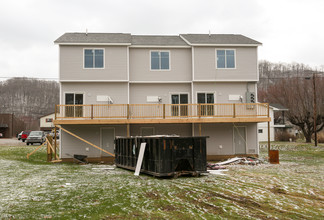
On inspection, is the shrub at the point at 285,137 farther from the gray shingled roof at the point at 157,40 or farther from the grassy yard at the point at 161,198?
the grassy yard at the point at 161,198

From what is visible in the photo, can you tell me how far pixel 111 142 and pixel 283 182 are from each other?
12.4m

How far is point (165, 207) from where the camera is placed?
7.49 metres

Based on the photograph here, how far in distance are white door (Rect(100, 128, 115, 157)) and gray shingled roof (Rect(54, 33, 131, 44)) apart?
224 inches

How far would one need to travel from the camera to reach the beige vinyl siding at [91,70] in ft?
69.3

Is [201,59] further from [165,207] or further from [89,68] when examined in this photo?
[165,207]

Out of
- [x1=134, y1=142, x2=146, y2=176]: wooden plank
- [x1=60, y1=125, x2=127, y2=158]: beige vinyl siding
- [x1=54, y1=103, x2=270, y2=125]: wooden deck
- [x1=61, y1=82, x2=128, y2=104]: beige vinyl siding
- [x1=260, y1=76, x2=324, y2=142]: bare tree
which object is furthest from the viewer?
[x1=260, y1=76, x2=324, y2=142]: bare tree

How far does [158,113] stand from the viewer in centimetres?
2106

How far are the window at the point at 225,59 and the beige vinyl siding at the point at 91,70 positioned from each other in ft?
20.2

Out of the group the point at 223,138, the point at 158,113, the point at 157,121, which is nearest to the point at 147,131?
the point at 158,113

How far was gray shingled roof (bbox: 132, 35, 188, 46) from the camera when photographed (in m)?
22.1

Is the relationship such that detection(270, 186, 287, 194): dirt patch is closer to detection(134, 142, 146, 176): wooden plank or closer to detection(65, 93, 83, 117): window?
detection(134, 142, 146, 176): wooden plank

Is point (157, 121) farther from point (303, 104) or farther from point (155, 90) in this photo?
point (303, 104)

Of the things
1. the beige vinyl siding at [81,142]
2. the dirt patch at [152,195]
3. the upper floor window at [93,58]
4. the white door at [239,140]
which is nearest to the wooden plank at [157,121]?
the beige vinyl siding at [81,142]

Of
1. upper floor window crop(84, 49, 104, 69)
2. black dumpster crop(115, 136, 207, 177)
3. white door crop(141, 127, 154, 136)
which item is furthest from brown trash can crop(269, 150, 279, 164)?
upper floor window crop(84, 49, 104, 69)
